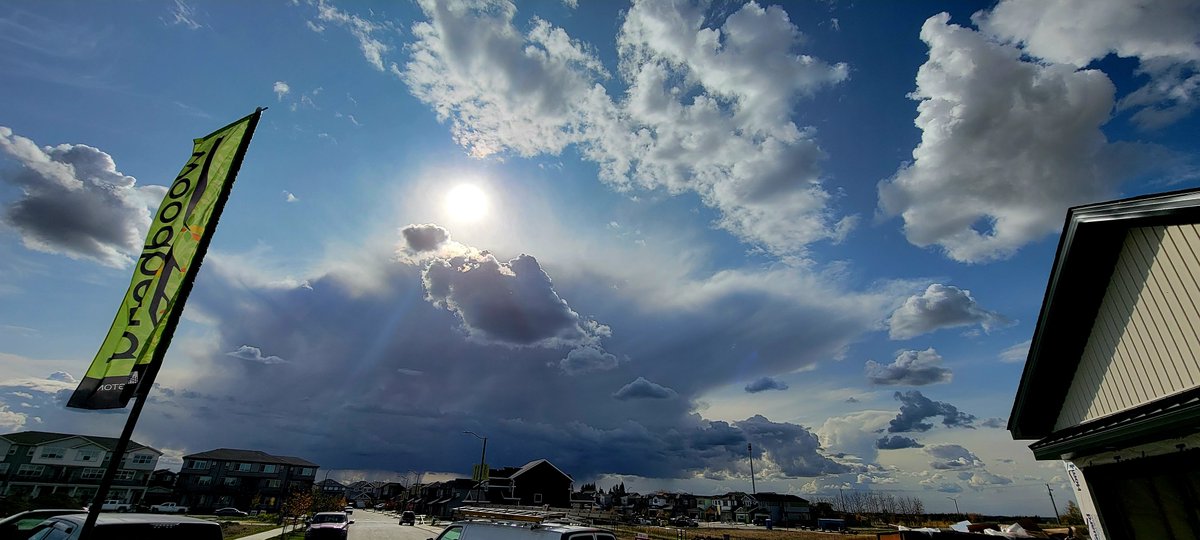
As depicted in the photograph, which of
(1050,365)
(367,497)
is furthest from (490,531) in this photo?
(367,497)

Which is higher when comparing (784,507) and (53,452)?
(53,452)

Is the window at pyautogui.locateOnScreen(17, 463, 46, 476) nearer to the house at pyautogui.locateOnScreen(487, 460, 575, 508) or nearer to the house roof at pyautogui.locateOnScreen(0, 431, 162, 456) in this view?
the house roof at pyautogui.locateOnScreen(0, 431, 162, 456)

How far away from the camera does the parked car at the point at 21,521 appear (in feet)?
37.9

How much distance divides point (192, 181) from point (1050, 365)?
53.0 feet

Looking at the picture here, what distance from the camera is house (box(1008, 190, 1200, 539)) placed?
22.5 feet

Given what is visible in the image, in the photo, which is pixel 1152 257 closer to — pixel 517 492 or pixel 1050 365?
pixel 1050 365

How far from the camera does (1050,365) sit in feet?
32.0

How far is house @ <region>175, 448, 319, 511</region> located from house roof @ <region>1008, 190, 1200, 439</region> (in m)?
101

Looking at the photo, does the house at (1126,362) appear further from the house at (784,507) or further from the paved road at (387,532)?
the house at (784,507)

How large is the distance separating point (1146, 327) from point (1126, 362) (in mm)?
802

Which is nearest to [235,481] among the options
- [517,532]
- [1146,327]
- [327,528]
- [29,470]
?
[29,470]

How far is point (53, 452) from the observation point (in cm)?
7031

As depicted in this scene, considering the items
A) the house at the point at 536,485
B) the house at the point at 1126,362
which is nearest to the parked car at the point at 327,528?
the house at the point at 1126,362

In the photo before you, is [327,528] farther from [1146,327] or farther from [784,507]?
[784,507]
